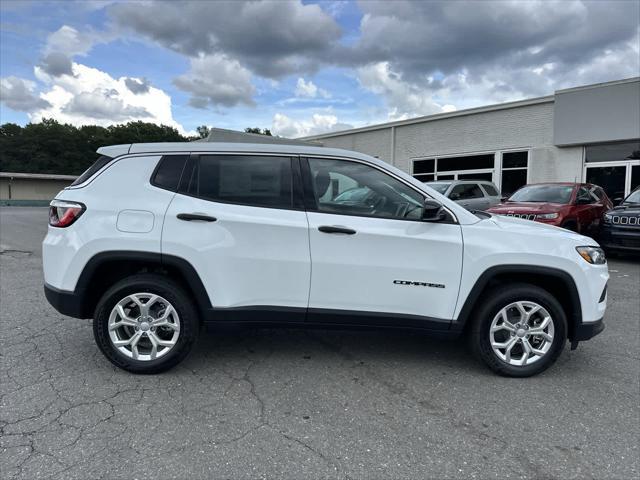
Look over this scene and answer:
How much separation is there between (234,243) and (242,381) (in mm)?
1071

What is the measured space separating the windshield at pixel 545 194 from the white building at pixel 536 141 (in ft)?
22.2

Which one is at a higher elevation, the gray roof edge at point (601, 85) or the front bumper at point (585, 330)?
the gray roof edge at point (601, 85)

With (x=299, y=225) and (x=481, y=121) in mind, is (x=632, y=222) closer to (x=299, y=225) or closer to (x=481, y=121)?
(x=299, y=225)

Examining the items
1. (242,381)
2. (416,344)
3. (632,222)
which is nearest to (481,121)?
(632,222)

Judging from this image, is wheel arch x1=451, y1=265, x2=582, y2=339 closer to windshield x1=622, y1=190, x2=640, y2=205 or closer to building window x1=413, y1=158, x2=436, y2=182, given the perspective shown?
Result: windshield x1=622, y1=190, x2=640, y2=205

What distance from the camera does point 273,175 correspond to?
352 cm

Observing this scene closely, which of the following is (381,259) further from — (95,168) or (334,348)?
(95,168)

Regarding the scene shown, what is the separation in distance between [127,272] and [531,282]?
3.36 metres

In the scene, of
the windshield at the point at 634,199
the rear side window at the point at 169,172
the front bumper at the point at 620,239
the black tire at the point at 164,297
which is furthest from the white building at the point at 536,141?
the black tire at the point at 164,297

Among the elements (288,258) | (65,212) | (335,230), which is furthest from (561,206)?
(65,212)

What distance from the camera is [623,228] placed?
892 cm

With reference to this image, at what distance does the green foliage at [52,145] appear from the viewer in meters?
66.5

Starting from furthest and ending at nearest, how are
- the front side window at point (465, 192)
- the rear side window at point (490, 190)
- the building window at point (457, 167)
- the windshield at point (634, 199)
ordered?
the building window at point (457, 167)
the rear side window at point (490, 190)
the front side window at point (465, 192)
the windshield at point (634, 199)

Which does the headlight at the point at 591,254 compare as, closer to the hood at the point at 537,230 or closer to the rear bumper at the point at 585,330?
the hood at the point at 537,230
